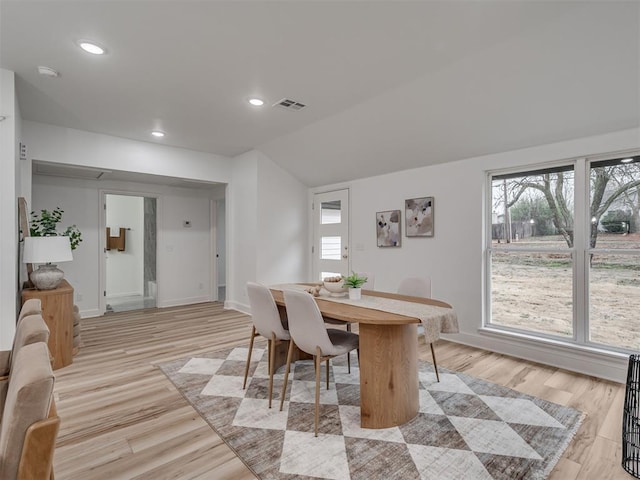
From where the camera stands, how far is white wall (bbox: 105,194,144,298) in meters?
7.38

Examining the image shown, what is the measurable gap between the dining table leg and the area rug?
83 millimetres

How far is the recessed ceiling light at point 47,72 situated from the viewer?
282 cm

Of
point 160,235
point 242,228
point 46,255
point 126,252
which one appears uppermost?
point 242,228

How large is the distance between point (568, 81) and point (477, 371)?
2633 millimetres

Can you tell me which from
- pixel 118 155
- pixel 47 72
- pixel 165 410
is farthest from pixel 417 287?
pixel 118 155

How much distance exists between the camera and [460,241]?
3.99 metres

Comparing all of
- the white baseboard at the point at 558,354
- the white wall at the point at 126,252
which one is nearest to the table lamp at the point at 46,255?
the white wall at the point at 126,252

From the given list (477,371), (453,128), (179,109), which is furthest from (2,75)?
(477,371)

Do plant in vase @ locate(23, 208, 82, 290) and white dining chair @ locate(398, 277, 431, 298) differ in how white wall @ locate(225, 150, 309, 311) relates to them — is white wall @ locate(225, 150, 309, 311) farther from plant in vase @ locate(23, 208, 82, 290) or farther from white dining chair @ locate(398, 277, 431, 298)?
white dining chair @ locate(398, 277, 431, 298)

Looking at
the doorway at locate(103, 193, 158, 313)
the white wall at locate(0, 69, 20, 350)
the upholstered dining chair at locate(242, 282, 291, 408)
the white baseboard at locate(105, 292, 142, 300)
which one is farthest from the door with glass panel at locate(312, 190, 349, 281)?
the white baseboard at locate(105, 292, 142, 300)

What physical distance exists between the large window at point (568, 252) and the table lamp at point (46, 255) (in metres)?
4.58

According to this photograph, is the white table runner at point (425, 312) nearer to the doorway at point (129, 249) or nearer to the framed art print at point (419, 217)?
the framed art print at point (419, 217)

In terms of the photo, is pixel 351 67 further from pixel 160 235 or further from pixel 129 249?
pixel 129 249

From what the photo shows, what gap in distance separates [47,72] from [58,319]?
7.56 ft
